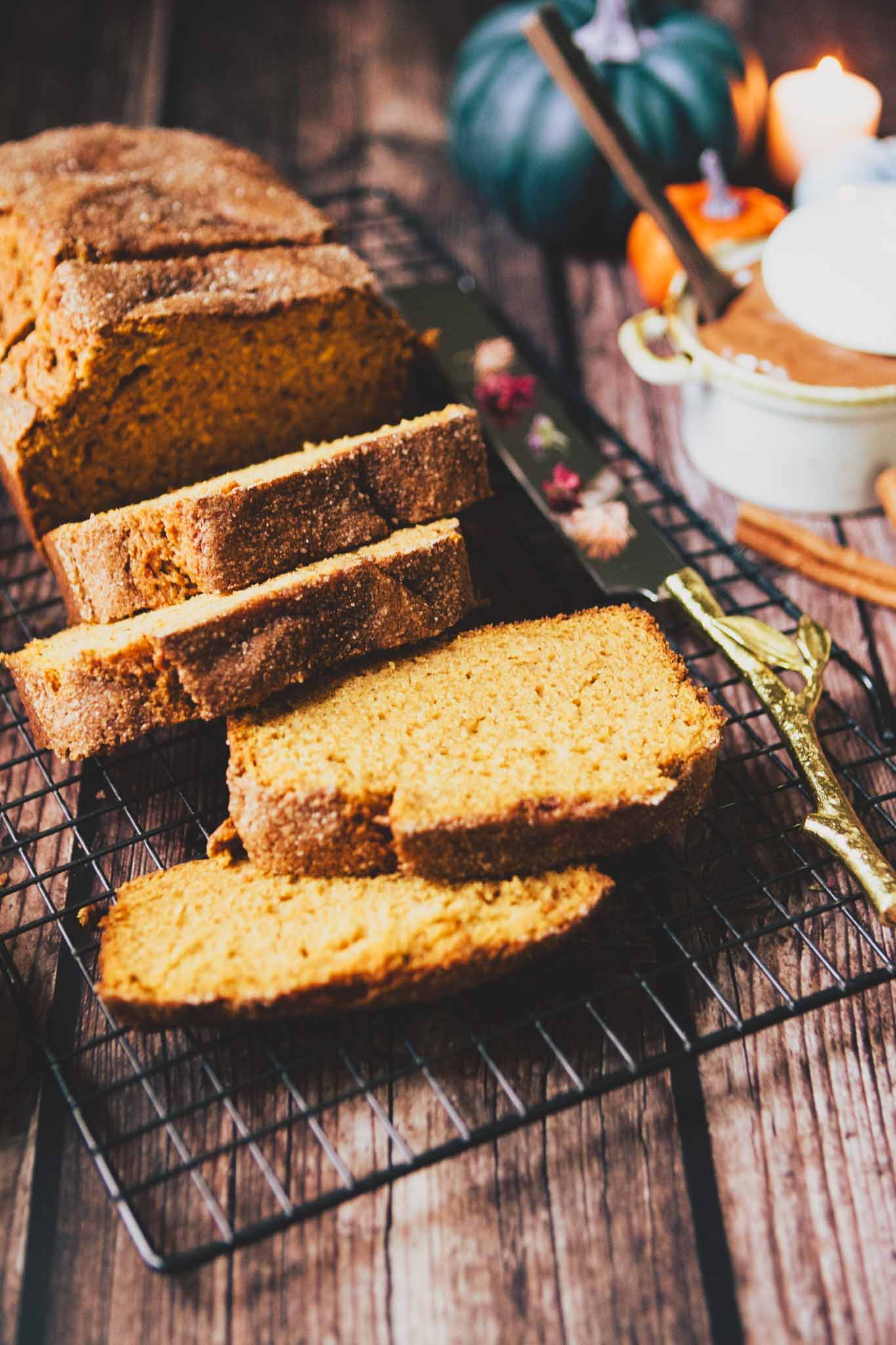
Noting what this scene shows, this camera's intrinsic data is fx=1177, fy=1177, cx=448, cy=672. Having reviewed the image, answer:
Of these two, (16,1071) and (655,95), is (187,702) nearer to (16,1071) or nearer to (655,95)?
(16,1071)

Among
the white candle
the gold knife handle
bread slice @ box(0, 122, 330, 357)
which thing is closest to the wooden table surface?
the gold knife handle

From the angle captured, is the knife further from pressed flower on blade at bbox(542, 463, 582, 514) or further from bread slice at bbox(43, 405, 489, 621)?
bread slice at bbox(43, 405, 489, 621)

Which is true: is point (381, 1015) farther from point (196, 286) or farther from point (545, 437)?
point (196, 286)

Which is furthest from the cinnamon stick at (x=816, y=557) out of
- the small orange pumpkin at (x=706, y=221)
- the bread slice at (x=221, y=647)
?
the small orange pumpkin at (x=706, y=221)

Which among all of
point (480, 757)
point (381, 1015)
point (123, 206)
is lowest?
point (381, 1015)

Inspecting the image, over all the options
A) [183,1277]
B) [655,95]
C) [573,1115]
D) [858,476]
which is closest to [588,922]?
[573,1115]

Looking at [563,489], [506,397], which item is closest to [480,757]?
[563,489]
